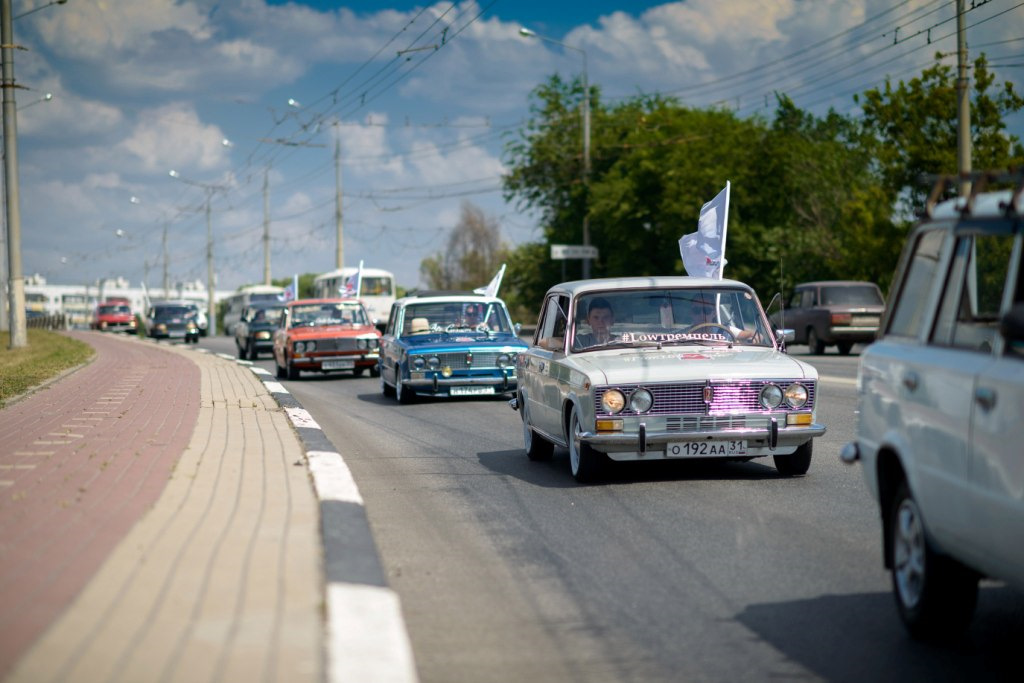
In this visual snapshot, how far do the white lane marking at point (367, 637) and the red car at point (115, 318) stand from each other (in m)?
81.2

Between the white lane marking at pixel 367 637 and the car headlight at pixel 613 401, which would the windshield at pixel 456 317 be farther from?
the white lane marking at pixel 367 637

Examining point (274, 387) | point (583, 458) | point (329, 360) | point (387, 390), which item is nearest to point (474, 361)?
point (387, 390)

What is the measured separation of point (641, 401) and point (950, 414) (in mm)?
4927

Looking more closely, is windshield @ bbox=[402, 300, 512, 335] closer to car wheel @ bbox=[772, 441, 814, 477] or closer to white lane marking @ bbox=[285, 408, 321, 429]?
white lane marking @ bbox=[285, 408, 321, 429]

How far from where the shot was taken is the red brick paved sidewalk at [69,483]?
5617mm

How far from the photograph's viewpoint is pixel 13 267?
34.4 m

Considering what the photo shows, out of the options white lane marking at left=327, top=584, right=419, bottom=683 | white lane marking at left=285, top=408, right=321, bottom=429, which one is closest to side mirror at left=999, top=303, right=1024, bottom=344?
white lane marking at left=327, top=584, right=419, bottom=683

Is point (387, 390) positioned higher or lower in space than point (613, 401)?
lower

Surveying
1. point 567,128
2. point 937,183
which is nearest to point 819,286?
point 937,183

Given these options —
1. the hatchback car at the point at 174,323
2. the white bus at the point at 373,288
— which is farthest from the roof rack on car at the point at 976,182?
the hatchback car at the point at 174,323

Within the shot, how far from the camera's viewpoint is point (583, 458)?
10.2 meters

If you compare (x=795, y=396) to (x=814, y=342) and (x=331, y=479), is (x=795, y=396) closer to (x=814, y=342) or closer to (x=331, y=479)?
(x=331, y=479)

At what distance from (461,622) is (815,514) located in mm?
3575

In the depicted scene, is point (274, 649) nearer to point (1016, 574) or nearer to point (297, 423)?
point (1016, 574)
